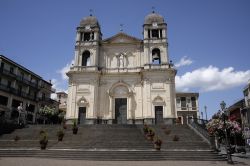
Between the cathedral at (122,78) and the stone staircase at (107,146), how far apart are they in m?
6.85

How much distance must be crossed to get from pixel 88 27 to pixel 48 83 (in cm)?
2298

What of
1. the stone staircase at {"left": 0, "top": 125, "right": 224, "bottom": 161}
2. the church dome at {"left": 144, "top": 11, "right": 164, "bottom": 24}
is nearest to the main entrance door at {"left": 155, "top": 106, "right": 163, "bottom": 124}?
the stone staircase at {"left": 0, "top": 125, "right": 224, "bottom": 161}

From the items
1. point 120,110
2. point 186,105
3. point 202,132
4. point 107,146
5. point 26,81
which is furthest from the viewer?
point 186,105

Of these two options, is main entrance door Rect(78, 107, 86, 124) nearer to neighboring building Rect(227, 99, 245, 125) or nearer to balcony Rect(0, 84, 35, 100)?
balcony Rect(0, 84, 35, 100)

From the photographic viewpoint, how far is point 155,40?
1373 inches

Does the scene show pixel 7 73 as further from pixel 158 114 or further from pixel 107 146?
pixel 107 146

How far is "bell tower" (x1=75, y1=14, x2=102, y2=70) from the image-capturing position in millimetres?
34750

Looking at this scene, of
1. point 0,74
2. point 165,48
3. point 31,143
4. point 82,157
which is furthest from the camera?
point 0,74

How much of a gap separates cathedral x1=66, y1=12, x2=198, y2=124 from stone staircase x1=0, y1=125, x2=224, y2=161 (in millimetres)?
6847

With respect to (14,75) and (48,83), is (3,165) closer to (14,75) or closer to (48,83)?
(14,75)

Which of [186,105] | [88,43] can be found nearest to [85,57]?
[88,43]

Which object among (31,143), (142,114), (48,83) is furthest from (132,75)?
(48,83)

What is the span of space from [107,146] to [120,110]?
47.1 ft

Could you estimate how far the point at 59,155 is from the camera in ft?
56.9
